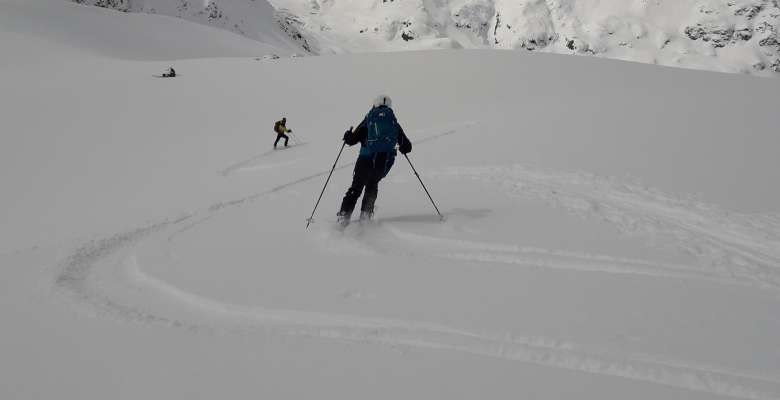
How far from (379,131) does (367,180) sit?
0.70m

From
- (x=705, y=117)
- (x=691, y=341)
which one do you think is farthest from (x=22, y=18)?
(x=691, y=341)

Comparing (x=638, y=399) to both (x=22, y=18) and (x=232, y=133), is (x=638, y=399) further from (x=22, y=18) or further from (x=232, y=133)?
(x=22, y=18)

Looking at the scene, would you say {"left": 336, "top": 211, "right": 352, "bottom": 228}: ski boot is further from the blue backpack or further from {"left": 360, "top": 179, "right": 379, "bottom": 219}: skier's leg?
the blue backpack

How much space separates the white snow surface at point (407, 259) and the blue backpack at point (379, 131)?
3.47 feet

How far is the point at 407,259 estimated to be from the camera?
5797 mm

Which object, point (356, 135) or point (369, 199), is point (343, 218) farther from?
point (356, 135)

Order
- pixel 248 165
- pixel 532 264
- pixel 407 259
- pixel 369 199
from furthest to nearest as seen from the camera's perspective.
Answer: pixel 248 165 < pixel 369 199 < pixel 407 259 < pixel 532 264

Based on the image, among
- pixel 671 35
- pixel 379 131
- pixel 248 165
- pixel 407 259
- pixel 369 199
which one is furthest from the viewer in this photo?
pixel 671 35

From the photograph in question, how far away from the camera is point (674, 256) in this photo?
19.3ft

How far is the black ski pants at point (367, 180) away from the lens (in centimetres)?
711

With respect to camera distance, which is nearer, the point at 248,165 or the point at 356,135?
the point at 356,135

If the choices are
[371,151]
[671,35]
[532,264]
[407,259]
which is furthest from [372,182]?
[671,35]

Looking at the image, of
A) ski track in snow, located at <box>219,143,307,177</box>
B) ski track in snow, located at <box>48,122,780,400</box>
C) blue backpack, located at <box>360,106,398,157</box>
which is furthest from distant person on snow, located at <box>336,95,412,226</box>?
ski track in snow, located at <box>219,143,307,177</box>

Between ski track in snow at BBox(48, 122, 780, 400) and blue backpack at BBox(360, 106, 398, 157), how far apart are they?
1.15 metres
